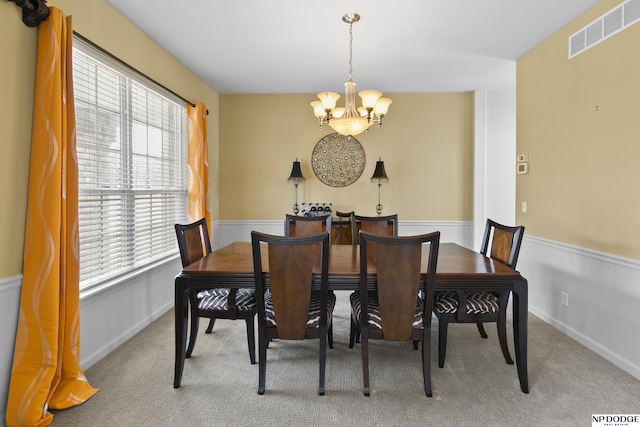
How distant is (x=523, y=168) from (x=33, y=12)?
4.06 m

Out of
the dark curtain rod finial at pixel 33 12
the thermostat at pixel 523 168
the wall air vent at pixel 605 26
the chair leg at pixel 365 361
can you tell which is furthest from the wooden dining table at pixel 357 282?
the wall air vent at pixel 605 26

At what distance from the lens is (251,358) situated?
240cm

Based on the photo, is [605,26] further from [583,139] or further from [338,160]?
[338,160]

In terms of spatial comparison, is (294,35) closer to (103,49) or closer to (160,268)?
(103,49)

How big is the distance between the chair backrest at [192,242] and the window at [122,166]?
65 cm

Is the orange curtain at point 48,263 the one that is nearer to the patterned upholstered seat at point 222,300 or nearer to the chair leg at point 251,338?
the patterned upholstered seat at point 222,300

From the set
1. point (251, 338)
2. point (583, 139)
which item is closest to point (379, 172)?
point (583, 139)

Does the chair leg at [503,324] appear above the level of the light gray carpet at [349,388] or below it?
above

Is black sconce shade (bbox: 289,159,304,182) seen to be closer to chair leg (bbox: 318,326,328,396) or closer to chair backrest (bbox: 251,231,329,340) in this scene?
chair backrest (bbox: 251,231,329,340)

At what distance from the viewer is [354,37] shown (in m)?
3.09

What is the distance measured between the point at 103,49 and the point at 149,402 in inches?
93.4

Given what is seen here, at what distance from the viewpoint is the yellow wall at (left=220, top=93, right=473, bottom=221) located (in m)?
4.80

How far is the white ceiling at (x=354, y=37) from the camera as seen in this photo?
2.62 meters

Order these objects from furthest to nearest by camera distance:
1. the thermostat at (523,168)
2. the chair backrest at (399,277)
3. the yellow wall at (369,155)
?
1. the yellow wall at (369,155)
2. the thermostat at (523,168)
3. the chair backrest at (399,277)
